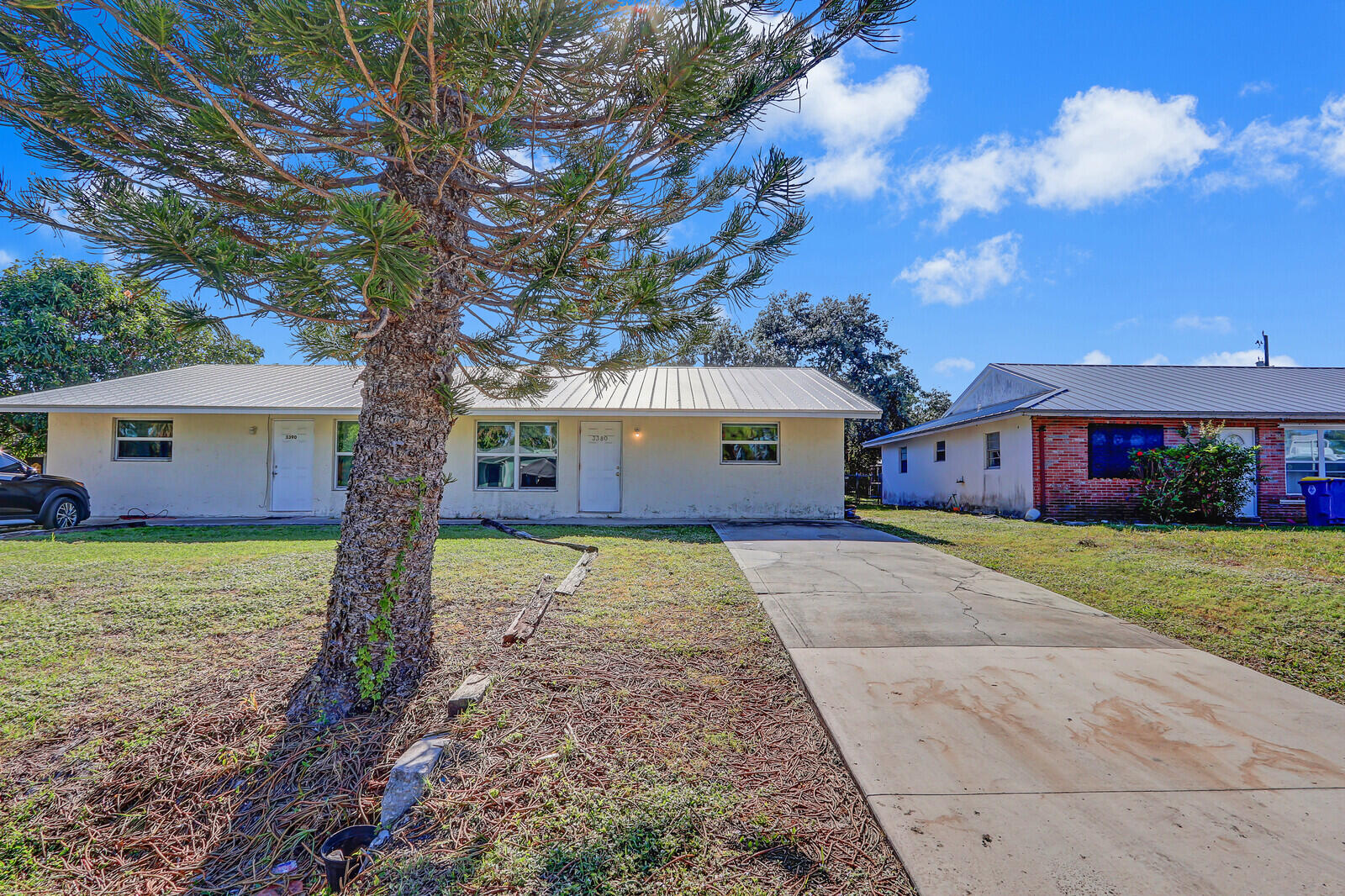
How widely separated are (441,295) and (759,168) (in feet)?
5.79

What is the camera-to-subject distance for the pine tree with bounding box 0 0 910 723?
1966 millimetres

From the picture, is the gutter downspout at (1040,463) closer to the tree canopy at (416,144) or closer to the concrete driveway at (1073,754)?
the concrete driveway at (1073,754)

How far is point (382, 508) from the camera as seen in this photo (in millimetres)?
2824

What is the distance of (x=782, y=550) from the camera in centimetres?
799

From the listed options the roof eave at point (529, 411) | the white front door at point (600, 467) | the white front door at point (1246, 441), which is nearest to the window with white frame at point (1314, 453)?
the white front door at point (1246, 441)

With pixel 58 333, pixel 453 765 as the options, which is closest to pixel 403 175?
pixel 453 765

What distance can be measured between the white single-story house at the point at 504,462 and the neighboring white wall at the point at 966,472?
187 inches

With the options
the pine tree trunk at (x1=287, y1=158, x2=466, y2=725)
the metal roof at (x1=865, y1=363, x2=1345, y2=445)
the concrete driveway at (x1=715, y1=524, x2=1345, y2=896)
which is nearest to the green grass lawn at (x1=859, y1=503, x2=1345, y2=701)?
the concrete driveway at (x1=715, y1=524, x2=1345, y2=896)

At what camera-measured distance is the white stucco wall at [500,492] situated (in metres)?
12.0

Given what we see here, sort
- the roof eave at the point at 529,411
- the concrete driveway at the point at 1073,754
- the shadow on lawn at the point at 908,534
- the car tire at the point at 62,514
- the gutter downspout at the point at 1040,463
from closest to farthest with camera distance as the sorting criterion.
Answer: the concrete driveway at the point at 1073,754 < the shadow on lawn at the point at 908,534 < the car tire at the point at 62,514 < the roof eave at the point at 529,411 < the gutter downspout at the point at 1040,463

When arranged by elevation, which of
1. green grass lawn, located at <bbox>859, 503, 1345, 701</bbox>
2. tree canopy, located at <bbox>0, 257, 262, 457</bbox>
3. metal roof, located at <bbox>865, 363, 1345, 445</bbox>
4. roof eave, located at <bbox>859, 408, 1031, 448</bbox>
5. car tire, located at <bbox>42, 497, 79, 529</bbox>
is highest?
tree canopy, located at <bbox>0, 257, 262, 457</bbox>

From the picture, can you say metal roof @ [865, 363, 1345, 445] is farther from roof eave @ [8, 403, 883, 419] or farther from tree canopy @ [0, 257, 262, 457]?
tree canopy @ [0, 257, 262, 457]

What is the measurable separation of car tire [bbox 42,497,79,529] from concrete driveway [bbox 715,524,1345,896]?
519 inches

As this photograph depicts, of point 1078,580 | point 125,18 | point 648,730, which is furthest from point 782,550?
point 125,18
